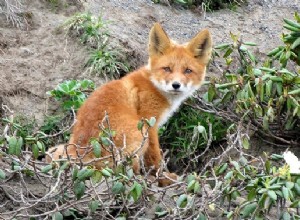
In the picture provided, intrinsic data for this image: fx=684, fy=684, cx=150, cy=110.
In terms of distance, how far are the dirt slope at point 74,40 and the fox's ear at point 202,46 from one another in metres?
1.20

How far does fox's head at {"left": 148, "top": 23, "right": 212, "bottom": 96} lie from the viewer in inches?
270

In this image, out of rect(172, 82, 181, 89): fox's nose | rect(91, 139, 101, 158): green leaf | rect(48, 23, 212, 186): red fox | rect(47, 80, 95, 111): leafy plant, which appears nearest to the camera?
rect(91, 139, 101, 158): green leaf

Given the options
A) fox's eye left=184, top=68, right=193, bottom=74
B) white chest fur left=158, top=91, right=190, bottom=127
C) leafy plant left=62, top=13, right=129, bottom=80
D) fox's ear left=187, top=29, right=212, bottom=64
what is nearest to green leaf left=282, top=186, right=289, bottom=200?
white chest fur left=158, top=91, right=190, bottom=127

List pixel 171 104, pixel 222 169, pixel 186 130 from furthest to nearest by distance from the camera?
pixel 186 130 < pixel 171 104 < pixel 222 169

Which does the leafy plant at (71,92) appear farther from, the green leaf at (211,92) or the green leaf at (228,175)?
the green leaf at (228,175)

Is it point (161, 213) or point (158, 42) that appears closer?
point (161, 213)

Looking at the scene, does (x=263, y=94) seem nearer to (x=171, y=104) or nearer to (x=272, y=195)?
(x=171, y=104)

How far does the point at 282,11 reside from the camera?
31.0 feet

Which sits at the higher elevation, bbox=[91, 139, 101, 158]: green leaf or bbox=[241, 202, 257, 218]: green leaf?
bbox=[91, 139, 101, 158]: green leaf

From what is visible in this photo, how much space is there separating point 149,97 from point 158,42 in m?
0.66

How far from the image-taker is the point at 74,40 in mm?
8211

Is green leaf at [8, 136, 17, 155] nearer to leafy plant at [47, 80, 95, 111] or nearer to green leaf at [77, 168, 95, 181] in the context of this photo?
green leaf at [77, 168, 95, 181]

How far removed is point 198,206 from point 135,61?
322 cm

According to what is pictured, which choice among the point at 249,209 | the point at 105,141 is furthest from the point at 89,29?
the point at 249,209
